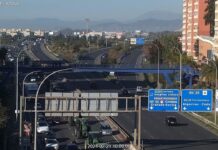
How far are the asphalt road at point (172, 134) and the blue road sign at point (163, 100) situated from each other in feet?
15.0

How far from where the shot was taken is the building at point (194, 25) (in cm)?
9838

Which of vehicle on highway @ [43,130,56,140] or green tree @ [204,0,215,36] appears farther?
green tree @ [204,0,215,36]

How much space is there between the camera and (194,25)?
101 metres

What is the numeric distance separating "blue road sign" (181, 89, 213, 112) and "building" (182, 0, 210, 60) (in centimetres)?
6025

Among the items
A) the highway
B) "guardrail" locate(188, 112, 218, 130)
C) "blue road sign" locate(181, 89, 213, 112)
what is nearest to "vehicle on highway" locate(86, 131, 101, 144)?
the highway

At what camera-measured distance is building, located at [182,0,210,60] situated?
9838 centimetres

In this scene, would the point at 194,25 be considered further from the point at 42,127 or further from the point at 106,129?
the point at 42,127

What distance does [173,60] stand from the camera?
91.1m

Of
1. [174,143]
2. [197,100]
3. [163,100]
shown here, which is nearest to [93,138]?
[174,143]

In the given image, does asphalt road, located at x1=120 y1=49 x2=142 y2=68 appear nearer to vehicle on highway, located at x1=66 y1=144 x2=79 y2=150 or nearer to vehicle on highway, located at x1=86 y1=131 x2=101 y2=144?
vehicle on highway, located at x1=86 y1=131 x2=101 y2=144

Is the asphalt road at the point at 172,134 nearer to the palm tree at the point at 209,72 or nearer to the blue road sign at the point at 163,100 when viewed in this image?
the blue road sign at the point at 163,100

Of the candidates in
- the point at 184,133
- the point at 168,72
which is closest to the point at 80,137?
the point at 184,133

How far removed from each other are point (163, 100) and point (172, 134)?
11544 millimetres

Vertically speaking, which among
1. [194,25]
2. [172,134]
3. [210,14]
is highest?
[210,14]
